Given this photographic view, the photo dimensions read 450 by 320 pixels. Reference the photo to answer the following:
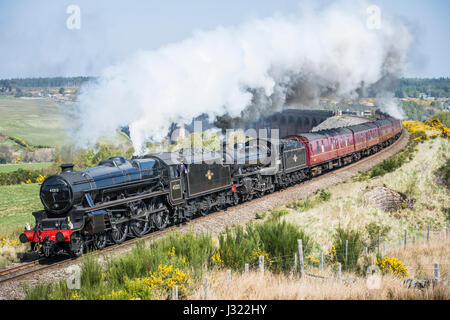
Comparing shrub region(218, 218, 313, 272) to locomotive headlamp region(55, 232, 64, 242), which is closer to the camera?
shrub region(218, 218, 313, 272)

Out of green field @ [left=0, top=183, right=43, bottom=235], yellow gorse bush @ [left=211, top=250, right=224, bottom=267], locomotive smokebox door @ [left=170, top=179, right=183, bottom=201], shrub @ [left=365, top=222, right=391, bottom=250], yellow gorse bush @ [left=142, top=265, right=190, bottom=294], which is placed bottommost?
green field @ [left=0, top=183, right=43, bottom=235]

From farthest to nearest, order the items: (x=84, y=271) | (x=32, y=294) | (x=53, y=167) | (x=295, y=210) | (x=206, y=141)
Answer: (x=53, y=167) → (x=206, y=141) → (x=295, y=210) → (x=84, y=271) → (x=32, y=294)

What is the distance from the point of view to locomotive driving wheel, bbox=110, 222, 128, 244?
53.8 ft

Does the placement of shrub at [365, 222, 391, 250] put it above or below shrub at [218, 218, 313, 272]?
below

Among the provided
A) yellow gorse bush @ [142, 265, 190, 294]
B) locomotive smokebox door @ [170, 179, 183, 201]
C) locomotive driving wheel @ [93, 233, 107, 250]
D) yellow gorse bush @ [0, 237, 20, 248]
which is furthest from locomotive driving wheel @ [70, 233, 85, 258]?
yellow gorse bush @ [142, 265, 190, 294]

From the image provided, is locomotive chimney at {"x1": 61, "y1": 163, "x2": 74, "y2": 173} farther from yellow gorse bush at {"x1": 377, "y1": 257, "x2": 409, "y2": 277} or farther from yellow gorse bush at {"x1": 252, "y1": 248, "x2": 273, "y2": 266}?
yellow gorse bush at {"x1": 377, "y1": 257, "x2": 409, "y2": 277}

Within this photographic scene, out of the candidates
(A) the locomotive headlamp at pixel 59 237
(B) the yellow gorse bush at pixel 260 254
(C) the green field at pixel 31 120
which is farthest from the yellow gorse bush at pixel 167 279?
(C) the green field at pixel 31 120

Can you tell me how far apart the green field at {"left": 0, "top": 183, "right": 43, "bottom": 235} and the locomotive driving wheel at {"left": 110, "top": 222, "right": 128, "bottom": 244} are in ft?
19.3

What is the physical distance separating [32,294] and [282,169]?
19.4 meters

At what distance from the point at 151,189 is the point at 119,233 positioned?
2.29 metres

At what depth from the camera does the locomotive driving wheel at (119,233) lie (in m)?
16.4
